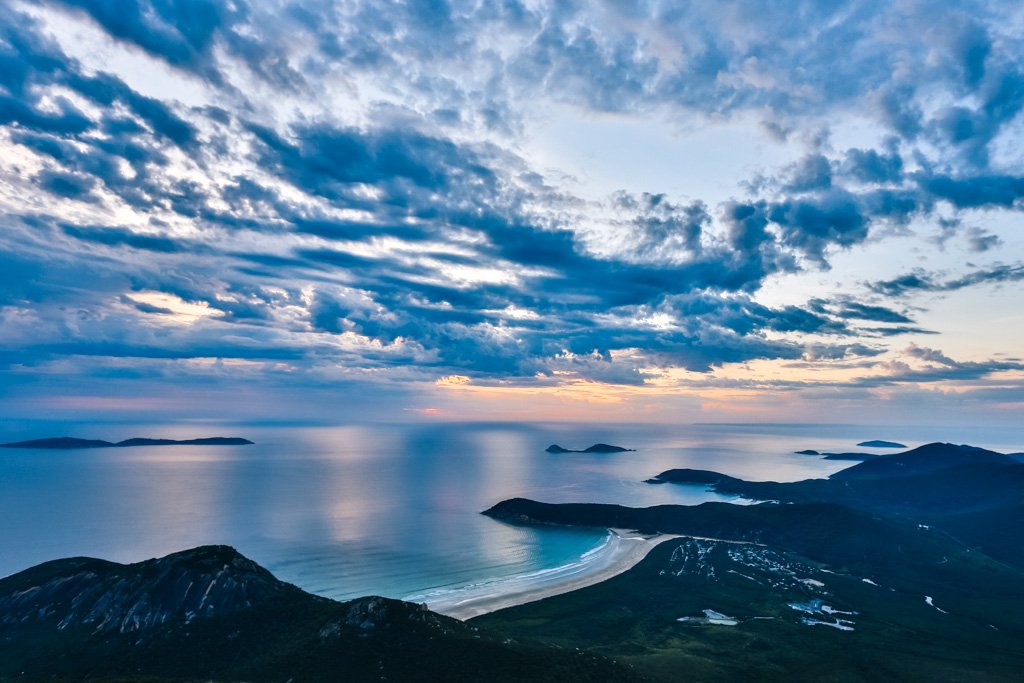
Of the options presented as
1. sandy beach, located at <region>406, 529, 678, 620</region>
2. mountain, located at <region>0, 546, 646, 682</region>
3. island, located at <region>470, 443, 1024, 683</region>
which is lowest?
sandy beach, located at <region>406, 529, 678, 620</region>

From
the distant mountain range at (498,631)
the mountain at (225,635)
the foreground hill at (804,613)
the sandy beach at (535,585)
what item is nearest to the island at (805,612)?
the foreground hill at (804,613)

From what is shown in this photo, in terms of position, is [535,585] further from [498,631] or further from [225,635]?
[225,635]

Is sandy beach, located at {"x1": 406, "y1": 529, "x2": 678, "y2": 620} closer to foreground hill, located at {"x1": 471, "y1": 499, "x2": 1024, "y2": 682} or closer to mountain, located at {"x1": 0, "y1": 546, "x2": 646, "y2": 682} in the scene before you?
foreground hill, located at {"x1": 471, "y1": 499, "x2": 1024, "y2": 682}

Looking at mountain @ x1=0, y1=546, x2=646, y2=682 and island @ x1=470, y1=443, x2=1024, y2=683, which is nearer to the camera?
mountain @ x1=0, y1=546, x2=646, y2=682

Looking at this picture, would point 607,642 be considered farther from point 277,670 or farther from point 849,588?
point 849,588

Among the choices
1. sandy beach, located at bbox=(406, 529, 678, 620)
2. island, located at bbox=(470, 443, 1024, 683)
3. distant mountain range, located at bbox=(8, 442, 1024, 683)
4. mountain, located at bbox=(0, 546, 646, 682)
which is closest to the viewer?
mountain, located at bbox=(0, 546, 646, 682)

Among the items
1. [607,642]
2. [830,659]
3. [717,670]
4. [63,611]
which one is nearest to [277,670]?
[63,611]

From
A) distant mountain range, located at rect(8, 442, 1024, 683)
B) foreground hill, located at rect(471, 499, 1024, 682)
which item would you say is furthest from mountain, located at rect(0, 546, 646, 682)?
foreground hill, located at rect(471, 499, 1024, 682)

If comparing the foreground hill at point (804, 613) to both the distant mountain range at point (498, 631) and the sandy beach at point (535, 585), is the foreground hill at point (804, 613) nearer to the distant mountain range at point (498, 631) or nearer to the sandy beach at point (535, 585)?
the distant mountain range at point (498, 631)
